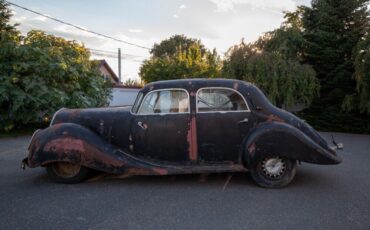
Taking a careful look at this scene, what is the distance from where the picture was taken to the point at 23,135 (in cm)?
1179

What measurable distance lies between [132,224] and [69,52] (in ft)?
37.4

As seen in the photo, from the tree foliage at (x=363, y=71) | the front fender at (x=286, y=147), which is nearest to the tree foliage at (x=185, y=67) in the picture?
the tree foliage at (x=363, y=71)

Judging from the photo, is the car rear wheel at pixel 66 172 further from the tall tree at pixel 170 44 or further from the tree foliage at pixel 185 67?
the tall tree at pixel 170 44

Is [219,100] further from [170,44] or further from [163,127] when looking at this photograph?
[170,44]

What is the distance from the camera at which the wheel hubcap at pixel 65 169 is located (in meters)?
5.55

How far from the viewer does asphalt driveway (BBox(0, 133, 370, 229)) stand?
3910 millimetres

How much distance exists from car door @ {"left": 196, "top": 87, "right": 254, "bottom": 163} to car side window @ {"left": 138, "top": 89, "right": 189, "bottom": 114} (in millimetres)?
260

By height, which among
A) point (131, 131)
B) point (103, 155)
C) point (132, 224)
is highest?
point (131, 131)

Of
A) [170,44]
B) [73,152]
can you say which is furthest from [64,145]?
[170,44]

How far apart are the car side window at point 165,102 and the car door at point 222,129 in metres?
0.26

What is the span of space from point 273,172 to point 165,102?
2.17 meters

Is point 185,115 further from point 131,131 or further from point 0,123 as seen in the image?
point 0,123

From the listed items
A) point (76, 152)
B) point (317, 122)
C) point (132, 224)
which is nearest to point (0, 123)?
point (76, 152)

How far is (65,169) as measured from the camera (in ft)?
18.3
